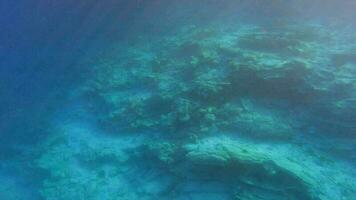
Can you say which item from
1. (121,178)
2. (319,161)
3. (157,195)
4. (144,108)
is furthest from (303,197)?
(144,108)

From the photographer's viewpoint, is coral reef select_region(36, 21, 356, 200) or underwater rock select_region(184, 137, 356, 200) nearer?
underwater rock select_region(184, 137, 356, 200)

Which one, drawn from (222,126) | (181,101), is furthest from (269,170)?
(181,101)

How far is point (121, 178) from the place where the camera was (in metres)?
8.26

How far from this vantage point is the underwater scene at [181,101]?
677 centimetres

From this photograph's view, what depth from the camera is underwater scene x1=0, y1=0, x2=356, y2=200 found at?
6.77 m

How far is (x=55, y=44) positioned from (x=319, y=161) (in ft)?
40.6

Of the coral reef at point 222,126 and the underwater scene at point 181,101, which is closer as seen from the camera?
the coral reef at point 222,126

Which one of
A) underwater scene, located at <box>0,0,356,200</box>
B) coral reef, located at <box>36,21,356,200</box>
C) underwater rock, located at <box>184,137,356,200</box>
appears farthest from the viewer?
underwater scene, located at <box>0,0,356,200</box>

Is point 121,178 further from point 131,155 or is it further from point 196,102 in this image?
point 196,102

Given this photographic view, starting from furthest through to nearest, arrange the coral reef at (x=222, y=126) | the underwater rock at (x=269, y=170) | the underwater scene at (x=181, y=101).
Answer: the underwater scene at (x=181, y=101), the coral reef at (x=222, y=126), the underwater rock at (x=269, y=170)

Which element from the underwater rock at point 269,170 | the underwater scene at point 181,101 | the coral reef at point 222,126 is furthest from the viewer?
the underwater scene at point 181,101

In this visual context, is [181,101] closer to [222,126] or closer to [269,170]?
[222,126]

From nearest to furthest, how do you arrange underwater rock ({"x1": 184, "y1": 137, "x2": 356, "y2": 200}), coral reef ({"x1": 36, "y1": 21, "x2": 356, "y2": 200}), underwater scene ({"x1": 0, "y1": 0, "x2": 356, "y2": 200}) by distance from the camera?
underwater rock ({"x1": 184, "y1": 137, "x2": 356, "y2": 200}) < coral reef ({"x1": 36, "y1": 21, "x2": 356, "y2": 200}) < underwater scene ({"x1": 0, "y1": 0, "x2": 356, "y2": 200})

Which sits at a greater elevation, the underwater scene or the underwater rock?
the underwater scene
